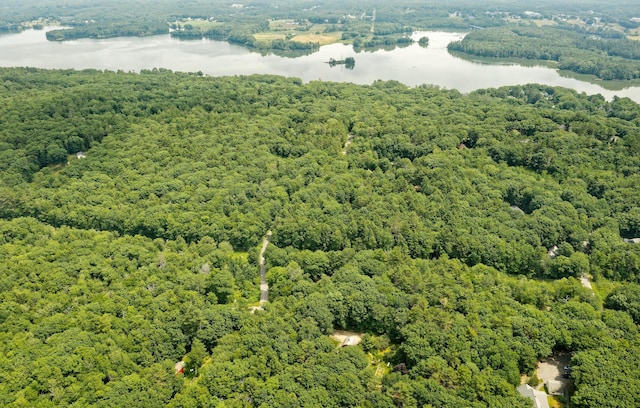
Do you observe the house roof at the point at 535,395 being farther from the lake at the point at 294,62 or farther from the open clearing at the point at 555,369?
the lake at the point at 294,62

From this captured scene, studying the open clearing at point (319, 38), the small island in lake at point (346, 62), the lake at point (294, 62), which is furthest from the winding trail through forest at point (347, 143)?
the open clearing at point (319, 38)

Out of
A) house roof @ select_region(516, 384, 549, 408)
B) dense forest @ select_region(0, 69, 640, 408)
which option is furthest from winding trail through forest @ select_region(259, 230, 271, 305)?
house roof @ select_region(516, 384, 549, 408)

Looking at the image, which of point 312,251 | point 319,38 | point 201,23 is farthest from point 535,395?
point 201,23

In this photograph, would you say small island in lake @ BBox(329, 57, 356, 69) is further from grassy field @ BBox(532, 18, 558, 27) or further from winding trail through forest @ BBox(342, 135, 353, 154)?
grassy field @ BBox(532, 18, 558, 27)

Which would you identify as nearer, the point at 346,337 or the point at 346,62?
the point at 346,337

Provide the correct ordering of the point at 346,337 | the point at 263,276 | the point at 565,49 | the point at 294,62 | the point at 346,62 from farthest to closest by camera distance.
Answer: the point at 294,62
the point at 565,49
the point at 346,62
the point at 263,276
the point at 346,337

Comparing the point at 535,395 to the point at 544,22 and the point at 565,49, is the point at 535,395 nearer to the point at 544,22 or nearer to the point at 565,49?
the point at 565,49
